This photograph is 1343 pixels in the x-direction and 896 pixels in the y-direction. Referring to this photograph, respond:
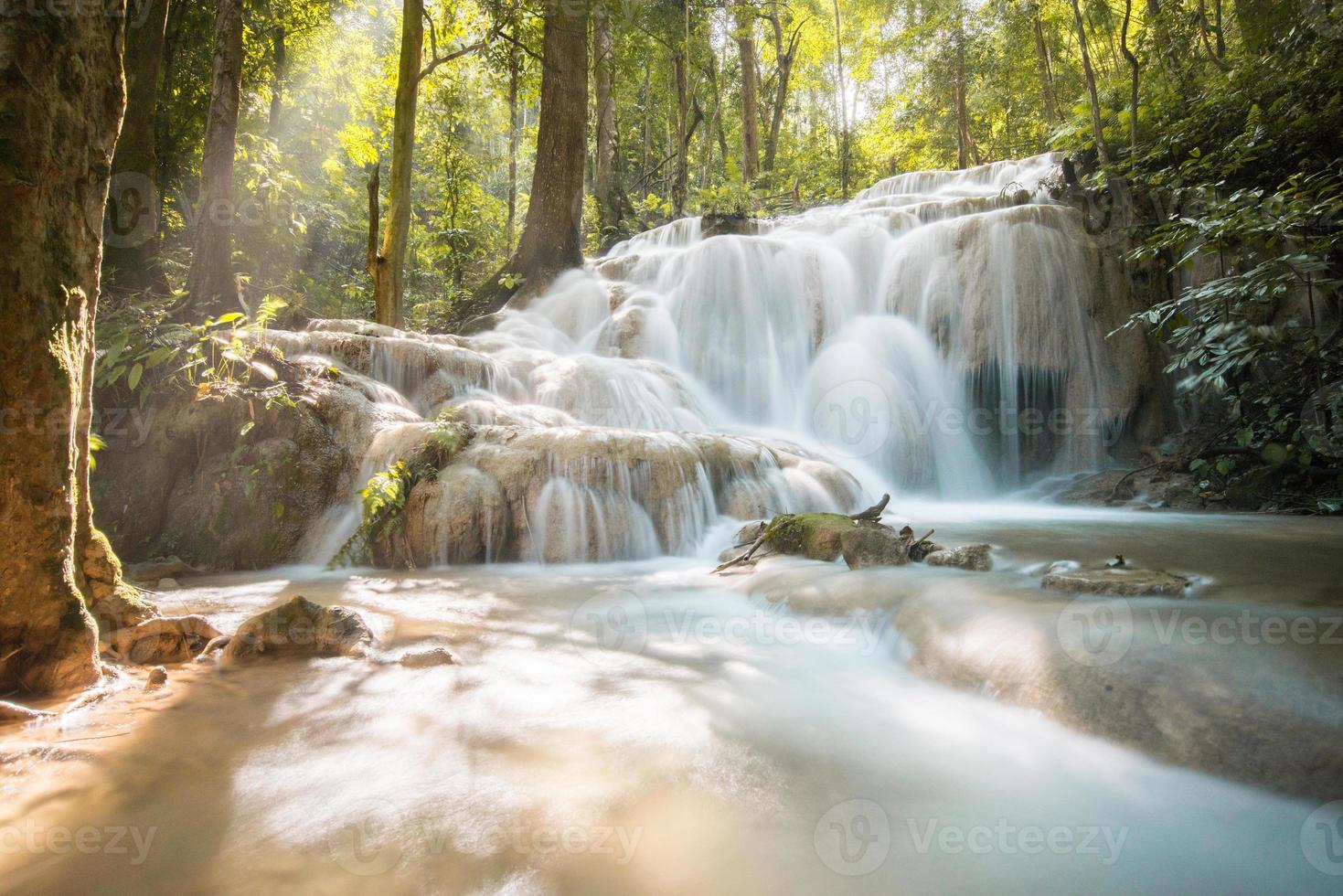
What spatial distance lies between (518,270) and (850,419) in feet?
22.7

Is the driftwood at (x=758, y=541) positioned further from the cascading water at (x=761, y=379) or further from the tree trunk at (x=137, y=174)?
the tree trunk at (x=137, y=174)

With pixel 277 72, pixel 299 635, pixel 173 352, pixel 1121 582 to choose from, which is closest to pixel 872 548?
pixel 1121 582

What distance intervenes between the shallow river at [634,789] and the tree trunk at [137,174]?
6.26m

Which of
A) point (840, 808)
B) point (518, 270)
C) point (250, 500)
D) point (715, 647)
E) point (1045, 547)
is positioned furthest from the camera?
point (518, 270)

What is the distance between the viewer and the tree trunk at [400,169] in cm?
863

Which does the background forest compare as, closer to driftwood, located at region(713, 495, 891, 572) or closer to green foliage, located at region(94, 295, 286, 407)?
green foliage, located at region(94, 295, 286, 407)

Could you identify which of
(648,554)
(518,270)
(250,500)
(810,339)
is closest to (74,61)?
(250,500)

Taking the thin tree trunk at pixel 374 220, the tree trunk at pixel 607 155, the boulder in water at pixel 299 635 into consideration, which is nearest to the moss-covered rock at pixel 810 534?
the boulder in water at pixel 299 635

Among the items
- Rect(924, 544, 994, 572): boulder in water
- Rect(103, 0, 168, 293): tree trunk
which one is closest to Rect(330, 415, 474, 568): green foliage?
Rect(924, 544, 994, 572): boulder in water

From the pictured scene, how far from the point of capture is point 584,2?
35.7ft

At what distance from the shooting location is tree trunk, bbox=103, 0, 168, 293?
21.2ft

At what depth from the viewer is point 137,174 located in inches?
261

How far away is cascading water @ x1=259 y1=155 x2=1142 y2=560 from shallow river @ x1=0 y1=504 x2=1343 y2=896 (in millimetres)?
2411

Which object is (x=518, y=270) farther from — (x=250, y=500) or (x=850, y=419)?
(x=250, y=500)
